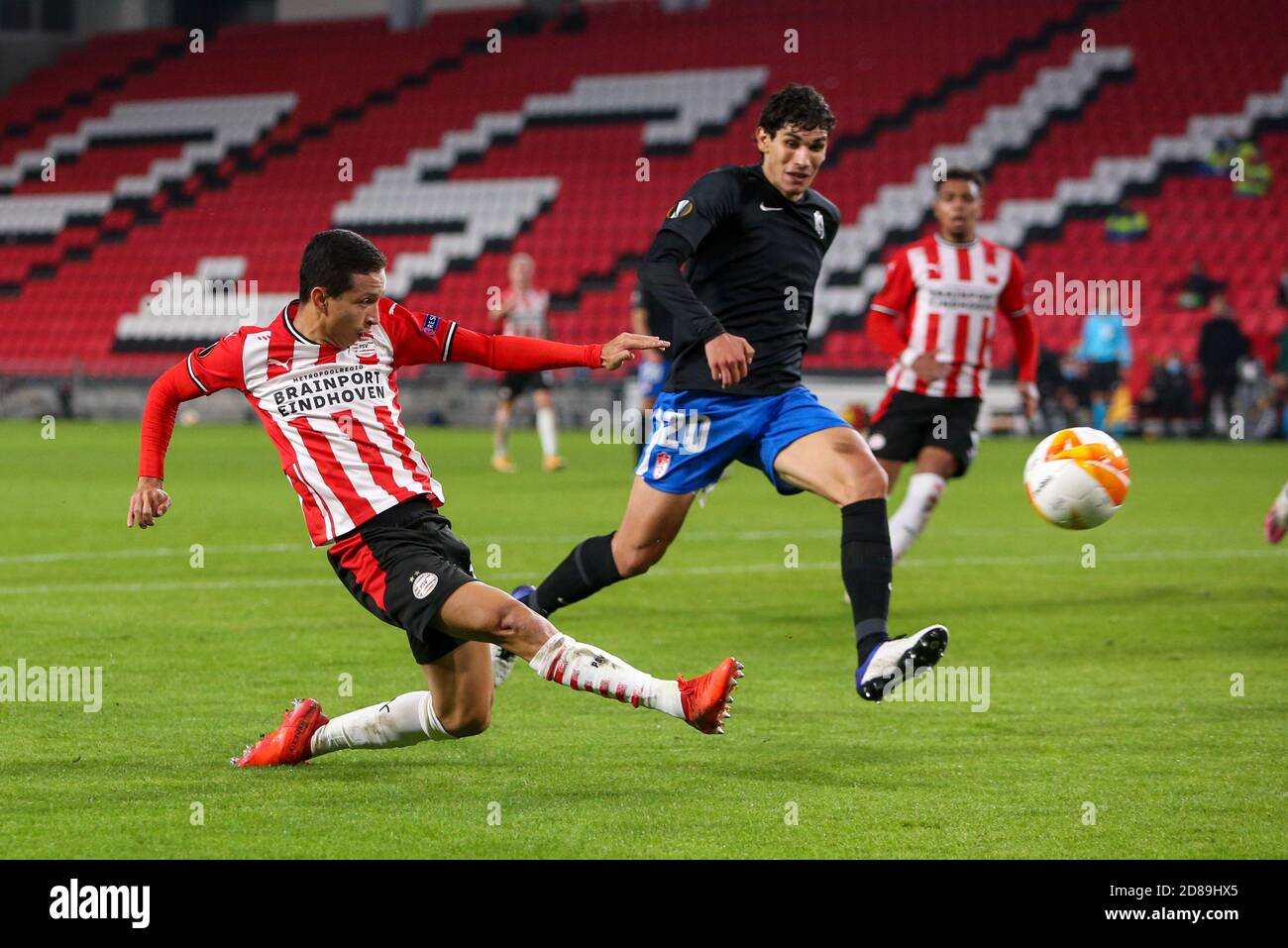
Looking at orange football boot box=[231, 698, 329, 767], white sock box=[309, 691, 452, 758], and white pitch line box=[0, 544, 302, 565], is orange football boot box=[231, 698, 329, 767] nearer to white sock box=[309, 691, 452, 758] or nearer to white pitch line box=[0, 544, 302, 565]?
white sock box=[309, 691, 452, 758]

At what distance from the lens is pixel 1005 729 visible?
6.12m

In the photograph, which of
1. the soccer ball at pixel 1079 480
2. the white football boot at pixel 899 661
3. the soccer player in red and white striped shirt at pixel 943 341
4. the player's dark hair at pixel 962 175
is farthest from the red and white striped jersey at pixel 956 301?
the white football boot at pixel 899 661

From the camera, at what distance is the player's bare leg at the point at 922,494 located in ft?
30.4

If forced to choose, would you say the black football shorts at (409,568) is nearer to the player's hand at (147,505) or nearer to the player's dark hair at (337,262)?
the player's hand at (147,505)

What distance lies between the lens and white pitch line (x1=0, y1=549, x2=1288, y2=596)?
9688 mm

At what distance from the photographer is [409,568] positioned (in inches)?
195

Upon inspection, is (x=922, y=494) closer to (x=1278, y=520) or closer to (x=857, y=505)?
(x=1278, y=520)

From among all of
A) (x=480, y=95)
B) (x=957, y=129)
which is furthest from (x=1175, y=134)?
(x=480, y=95)

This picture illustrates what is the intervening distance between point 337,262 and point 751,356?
1462mm

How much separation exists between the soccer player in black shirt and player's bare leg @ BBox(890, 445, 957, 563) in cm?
278

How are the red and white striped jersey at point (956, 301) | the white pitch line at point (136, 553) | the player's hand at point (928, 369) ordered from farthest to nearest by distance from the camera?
the white pitch line at point (136, 553), the red and white striped jersey at point (956, 301), the player's hand at point (928, 369)

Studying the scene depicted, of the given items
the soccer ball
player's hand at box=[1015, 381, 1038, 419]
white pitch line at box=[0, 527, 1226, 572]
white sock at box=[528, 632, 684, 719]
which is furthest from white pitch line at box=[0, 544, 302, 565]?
white sock at box=[528, 632, 684, 719]

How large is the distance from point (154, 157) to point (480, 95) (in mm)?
7062

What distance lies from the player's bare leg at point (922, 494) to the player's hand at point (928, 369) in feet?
1.30
